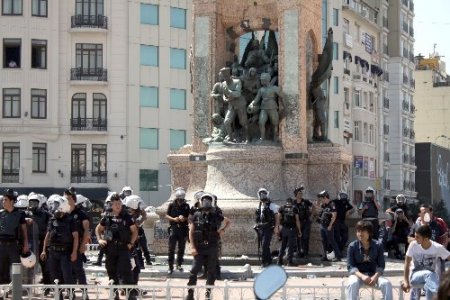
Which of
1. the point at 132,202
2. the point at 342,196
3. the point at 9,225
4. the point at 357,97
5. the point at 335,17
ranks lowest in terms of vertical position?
the point at 9,225

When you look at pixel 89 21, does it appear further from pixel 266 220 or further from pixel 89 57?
pixel 266 220

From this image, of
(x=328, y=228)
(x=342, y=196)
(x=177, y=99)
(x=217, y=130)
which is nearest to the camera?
(x=328, y=228)

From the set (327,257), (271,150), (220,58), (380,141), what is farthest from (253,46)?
(380,141)

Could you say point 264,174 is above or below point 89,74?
below

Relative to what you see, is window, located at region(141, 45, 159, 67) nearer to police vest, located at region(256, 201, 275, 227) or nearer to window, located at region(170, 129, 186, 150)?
window, located at region(170, 129, 186, 150)

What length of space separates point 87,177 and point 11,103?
16.7 feet

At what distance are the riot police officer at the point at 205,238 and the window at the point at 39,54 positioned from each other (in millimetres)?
A: 36622

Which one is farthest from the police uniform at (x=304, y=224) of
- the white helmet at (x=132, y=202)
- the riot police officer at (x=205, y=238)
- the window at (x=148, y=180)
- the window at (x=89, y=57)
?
the window at (x=89, y=57)

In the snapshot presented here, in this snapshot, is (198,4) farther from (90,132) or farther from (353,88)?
(353,88)

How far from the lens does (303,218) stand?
20719 mm

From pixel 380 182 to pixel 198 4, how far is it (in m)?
50.0

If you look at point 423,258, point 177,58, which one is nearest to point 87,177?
point 177,58

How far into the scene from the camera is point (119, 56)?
2023 inches

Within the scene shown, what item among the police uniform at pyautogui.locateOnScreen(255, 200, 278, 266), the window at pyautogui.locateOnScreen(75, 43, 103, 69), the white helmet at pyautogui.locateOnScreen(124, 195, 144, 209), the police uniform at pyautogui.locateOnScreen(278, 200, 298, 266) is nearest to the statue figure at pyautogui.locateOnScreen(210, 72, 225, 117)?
the police uniform at pyautogui.locateOnScreen(278, 200, 298, 266)
